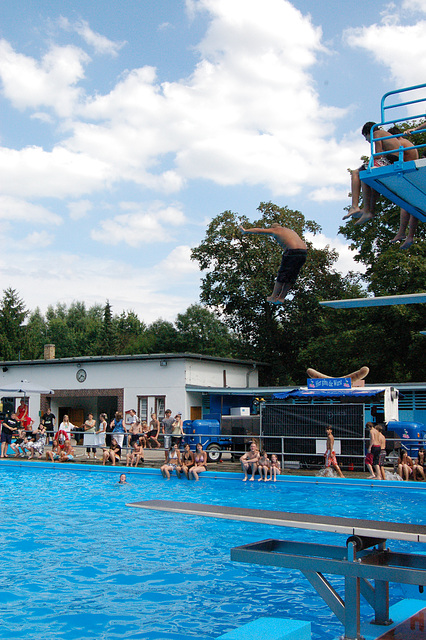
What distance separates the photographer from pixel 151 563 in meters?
9.67

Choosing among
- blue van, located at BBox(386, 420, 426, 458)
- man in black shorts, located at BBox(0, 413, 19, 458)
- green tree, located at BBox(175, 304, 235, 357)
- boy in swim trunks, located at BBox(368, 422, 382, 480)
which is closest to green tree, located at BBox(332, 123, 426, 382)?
blue van, located at BBox(386, 420, 426, 458)

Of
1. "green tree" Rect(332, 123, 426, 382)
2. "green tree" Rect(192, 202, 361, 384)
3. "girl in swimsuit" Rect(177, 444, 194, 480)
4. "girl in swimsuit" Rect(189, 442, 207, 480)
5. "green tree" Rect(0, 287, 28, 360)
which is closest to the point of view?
"girl in swimsuit" Rect(189, 442, 207, 480)

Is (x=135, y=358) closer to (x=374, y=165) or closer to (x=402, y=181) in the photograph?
(x=374, y=165)

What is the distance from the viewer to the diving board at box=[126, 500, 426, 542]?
16.9ft

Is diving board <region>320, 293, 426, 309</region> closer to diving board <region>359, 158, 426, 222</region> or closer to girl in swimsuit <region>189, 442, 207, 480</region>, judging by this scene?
diving board <region>359, 158, 426, 222</region>

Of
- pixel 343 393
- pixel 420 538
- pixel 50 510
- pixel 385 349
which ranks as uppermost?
pixel 385 349

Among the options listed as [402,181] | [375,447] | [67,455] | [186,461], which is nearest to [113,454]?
[67,455]

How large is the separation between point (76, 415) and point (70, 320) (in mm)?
46198

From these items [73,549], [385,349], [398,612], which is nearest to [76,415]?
[385,349]

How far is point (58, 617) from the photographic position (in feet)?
23.8

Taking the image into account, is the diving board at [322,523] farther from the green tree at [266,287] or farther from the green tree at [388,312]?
the green tree at [266,287]

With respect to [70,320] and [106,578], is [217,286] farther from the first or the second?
[70,320]

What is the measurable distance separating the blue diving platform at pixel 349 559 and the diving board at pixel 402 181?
346 centimetres

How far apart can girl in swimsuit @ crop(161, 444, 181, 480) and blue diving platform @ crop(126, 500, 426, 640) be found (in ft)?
43.3
